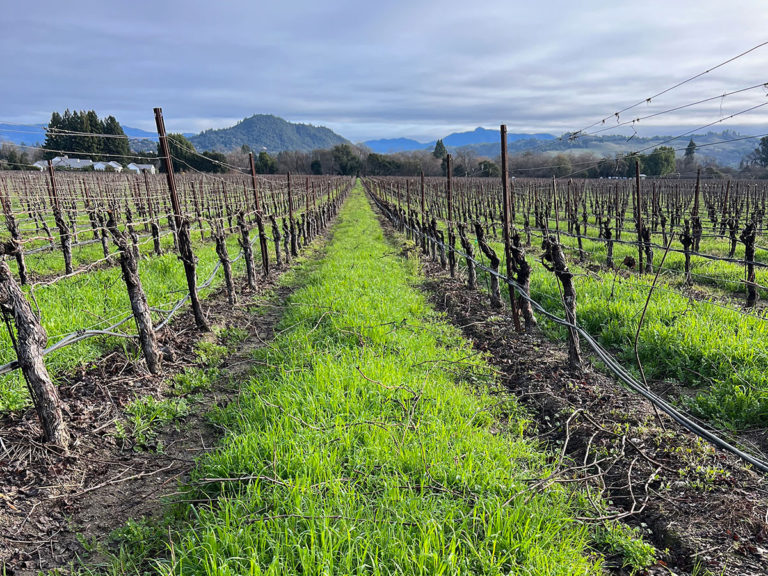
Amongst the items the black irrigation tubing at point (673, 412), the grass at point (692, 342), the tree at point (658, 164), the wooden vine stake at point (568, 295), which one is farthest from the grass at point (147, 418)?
the tree at point (658, 164)

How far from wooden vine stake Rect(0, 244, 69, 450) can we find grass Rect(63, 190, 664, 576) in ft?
4.84

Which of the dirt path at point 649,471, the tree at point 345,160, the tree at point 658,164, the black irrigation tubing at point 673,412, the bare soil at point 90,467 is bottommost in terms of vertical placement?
the dirt path at point 649,471

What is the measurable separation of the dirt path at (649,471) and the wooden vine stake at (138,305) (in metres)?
4.62

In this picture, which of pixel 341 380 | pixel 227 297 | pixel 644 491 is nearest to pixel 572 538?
pixel 644 491

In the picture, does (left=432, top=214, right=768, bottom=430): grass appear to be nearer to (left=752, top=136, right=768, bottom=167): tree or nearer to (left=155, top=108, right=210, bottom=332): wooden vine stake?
(left=155, top=108, right=210, bottom=332): wooden vine stake

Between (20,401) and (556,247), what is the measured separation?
21.6 ft

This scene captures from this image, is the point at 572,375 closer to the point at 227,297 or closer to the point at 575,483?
the point at 575,483

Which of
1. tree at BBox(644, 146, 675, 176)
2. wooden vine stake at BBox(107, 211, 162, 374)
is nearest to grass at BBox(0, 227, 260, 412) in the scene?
wooden vine stake at BBox(107, 211, 162, 374)

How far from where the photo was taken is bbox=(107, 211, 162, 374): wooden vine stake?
5625 mm

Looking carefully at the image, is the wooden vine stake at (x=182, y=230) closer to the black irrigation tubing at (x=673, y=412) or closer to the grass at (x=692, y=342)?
the black irrigation tubing at (x=673, y=412)

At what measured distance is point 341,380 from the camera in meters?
4.88

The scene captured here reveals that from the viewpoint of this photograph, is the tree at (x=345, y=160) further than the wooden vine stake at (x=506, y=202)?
Yes

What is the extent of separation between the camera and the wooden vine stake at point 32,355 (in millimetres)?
3955

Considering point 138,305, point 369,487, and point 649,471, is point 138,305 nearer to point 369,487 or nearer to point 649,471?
point 369,487
